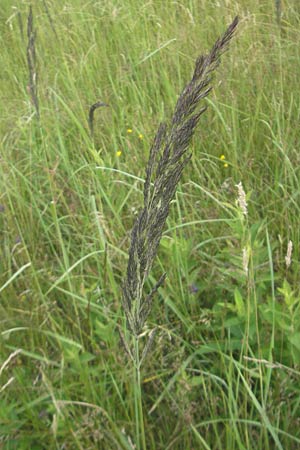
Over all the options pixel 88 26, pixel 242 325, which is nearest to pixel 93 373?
pixel 242 325

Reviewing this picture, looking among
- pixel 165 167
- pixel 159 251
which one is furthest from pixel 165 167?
pixel 159 251

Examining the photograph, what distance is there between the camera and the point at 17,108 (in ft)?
9.07

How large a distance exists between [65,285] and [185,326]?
1.42 ft

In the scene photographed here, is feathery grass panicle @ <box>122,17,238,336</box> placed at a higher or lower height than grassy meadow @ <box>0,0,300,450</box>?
higher

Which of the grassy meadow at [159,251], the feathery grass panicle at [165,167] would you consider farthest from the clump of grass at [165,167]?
the grassy meadow at [159,251]

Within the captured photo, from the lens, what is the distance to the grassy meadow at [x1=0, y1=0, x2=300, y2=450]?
131 cm

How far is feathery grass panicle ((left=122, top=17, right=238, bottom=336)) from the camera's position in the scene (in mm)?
732

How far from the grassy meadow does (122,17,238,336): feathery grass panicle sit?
0.27m

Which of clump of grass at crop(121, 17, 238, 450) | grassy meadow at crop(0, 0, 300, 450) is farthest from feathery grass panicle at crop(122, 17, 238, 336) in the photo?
grassy meadow at crop(0, 0, 300, 450)

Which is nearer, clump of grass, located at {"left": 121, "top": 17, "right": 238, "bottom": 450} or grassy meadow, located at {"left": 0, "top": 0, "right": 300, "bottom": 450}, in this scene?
clump of grass, located at {"left": 121, "top": 17, "right": 238, "bottom": 450}

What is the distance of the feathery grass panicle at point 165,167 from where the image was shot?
73 centimetres

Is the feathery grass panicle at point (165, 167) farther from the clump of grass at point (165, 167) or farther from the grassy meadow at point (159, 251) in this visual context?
the grassy meadow at point (159, 251)

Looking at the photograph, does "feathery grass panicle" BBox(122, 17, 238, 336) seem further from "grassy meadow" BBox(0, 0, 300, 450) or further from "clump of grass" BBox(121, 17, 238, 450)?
"grassy meadow" BBox(0, 0, 300, 450)

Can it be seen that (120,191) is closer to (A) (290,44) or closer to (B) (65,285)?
(B) (65,285)
